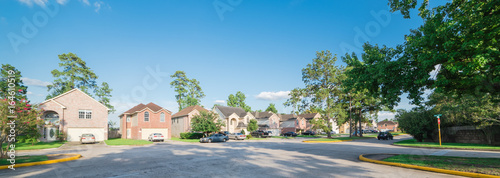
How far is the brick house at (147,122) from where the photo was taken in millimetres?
43000

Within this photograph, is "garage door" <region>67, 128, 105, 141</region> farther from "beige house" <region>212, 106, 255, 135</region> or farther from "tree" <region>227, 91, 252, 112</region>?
"tree" <region>227, 91, 252, 112</region>

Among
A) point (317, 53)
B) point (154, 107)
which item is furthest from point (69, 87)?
point (317, 53)

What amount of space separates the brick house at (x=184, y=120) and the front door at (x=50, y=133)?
2223 centimetres

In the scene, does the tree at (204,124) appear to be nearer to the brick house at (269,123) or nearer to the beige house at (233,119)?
the beige house at (233,119)

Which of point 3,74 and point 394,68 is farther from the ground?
point 3,74

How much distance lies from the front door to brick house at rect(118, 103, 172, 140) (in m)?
12.1

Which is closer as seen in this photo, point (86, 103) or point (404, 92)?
point (404, 92)

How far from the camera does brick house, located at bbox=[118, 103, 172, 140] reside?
4300 centimetres

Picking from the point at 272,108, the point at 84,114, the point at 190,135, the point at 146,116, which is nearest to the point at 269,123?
the point at 190,135

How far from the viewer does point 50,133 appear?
106 feet

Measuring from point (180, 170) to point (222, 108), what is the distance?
168ft

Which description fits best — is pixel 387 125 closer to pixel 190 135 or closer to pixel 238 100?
pixel 238 100

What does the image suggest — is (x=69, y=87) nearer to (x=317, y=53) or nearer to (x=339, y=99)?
(x=317, y=53)

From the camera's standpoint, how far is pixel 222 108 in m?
60.8
